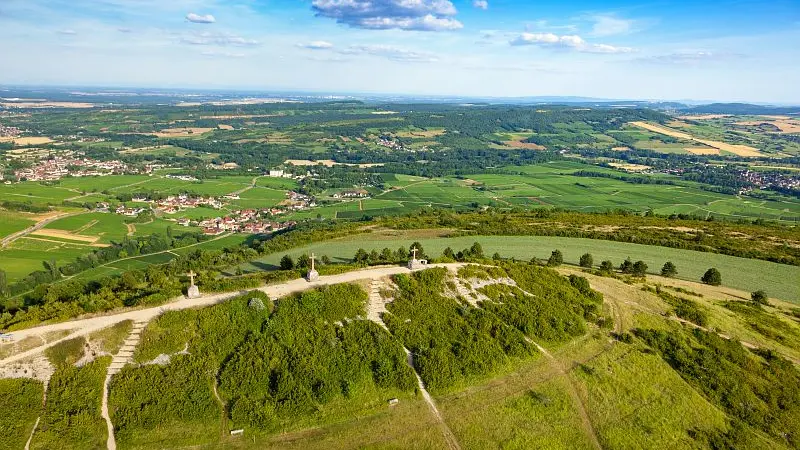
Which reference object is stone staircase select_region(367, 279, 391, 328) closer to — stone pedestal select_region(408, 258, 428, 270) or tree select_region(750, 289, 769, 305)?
stone pedestal select_region(408, 258, 428, 270)

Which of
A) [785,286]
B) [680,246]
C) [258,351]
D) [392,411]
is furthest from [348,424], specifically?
[680,246]

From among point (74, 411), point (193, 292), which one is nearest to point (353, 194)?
point (193, 292)

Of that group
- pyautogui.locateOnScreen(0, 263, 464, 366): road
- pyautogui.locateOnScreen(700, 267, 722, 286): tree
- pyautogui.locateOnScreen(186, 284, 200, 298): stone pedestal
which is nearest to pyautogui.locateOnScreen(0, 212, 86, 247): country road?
pyautogui.locateOnScreen(0, 263, 464, 366): road

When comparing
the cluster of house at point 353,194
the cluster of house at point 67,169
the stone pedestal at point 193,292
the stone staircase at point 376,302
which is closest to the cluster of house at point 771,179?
the cluster of house at point 353,194

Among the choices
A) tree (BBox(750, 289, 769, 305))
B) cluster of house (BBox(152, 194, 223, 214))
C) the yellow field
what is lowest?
cluster of house (BBox(152, 194, 223, 214))

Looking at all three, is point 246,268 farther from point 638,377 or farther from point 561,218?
point 561,218

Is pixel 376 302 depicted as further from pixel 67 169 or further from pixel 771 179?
pixel 771 179

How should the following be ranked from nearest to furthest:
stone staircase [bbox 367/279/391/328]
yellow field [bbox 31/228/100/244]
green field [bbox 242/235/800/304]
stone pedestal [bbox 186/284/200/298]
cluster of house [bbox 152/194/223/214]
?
stone pedestal [bbox 186/284/200/298] < stone staircase [bbox 367/279/391/328] < green field [bbox 242/235/800/304] < yellow field [bbox 31/228/100/244] < cluster of house [bbox 152/194/223/214]
